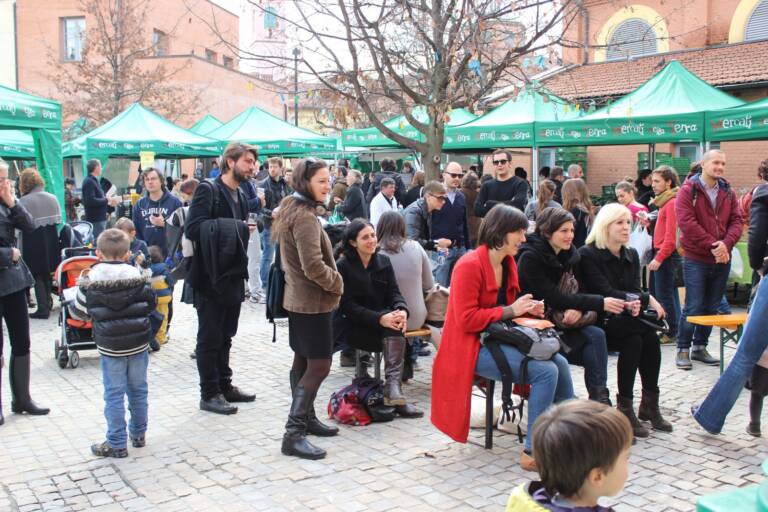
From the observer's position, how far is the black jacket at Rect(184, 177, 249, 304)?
5605 millimetres

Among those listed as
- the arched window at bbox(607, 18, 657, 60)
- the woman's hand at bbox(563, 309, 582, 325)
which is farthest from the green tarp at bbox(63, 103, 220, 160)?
the woman's hand at bbox(563, 309, 582, 325)

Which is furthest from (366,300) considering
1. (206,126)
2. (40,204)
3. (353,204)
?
(206,126)

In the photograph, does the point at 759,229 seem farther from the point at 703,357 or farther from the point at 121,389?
the point at 121,389

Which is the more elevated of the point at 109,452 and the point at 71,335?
the point at 71,335

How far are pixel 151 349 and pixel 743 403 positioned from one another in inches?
230

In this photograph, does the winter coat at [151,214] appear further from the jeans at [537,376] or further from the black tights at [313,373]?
the jeans at [537,376]

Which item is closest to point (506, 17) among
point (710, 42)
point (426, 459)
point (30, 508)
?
point (426, 459)

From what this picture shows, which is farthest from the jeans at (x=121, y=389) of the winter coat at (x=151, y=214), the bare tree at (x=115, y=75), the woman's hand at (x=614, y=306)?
the bare tree at (x=115, y=75)

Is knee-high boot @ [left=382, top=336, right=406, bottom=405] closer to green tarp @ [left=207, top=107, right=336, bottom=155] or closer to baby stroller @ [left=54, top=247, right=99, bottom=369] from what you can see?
baby stroller @ [left=54, top=247, right=99, bottom=369]

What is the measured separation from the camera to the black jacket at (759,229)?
20.3 ft

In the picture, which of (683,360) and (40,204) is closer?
(683,360)

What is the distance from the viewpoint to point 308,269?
4.72 meters

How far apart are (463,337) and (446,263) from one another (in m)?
3.89

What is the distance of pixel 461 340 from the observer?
4.92 m
